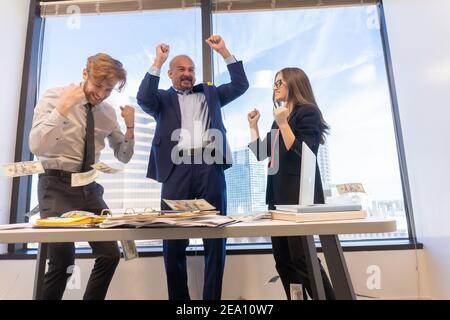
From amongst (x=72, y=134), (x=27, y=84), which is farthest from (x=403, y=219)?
(x=27, y=84)

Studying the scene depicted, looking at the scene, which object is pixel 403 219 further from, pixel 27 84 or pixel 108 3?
pixel 27 84

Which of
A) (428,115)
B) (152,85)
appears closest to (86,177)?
(152,85)

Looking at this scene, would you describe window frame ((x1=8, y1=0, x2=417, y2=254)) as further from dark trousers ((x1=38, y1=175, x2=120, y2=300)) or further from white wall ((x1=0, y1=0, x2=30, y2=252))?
dark trousers ((x1=38, y1=175, x2=120, y2=300))

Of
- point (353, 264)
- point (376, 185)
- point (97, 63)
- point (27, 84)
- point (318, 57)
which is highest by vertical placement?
point (318, 57)

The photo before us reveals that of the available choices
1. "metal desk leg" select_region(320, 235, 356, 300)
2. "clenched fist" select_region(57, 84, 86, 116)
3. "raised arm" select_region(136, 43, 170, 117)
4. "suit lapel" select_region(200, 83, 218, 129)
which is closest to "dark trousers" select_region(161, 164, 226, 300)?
"suit lapel" select_region(200, 83, 218, 129)

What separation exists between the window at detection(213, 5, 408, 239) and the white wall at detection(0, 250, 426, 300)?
0.24m

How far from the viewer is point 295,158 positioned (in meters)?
1.36

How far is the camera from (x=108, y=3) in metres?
2.30

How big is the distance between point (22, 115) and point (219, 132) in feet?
4.98

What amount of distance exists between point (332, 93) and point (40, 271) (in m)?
2.06

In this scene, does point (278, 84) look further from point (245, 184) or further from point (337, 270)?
point (337, 270)

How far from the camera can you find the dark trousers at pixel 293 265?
1.20m

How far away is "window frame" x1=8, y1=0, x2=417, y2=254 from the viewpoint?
6.68 feet
